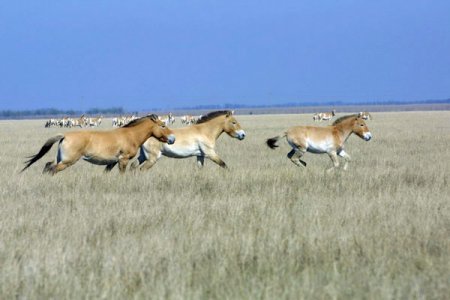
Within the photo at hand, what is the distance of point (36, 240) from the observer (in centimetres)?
692

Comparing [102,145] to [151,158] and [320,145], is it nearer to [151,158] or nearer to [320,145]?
[151,158]

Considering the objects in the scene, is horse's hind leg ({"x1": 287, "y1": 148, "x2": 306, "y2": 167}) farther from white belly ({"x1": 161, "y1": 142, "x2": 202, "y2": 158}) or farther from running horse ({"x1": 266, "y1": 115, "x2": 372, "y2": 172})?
white belly ({"x1": 161, "y1": 142, "x2": 202, "y2": 158})

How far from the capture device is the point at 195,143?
50.9ft

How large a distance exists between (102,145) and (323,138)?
508 centimetres

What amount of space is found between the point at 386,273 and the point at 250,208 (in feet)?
11.0

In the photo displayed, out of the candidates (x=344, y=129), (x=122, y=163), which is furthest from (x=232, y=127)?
(x=122, y=163)

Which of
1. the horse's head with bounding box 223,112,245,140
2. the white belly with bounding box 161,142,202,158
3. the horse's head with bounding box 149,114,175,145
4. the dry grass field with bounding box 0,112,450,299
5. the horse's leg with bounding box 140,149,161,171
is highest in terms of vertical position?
the horse's head with bounding box 223,112,245,140

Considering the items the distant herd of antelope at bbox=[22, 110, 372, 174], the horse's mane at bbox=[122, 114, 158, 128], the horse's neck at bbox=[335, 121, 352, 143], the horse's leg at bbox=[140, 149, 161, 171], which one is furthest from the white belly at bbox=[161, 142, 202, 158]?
the horse's neck at bbox=[335, 121, 352, 143]

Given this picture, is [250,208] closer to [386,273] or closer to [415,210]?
Result: [415,210]

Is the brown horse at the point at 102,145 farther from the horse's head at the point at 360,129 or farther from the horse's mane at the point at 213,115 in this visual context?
the horse's head at the point at 360,129

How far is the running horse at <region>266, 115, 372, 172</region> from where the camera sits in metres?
16.3

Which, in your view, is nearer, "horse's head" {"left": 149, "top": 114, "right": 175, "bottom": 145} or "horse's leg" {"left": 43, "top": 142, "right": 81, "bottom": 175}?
"horse's leg" {"left": 43, "top": 142, "right": 81, "bottom": 175}

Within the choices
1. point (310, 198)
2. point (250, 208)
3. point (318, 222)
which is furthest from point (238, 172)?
point (318, 222)

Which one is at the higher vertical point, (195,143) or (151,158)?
(195,143)
